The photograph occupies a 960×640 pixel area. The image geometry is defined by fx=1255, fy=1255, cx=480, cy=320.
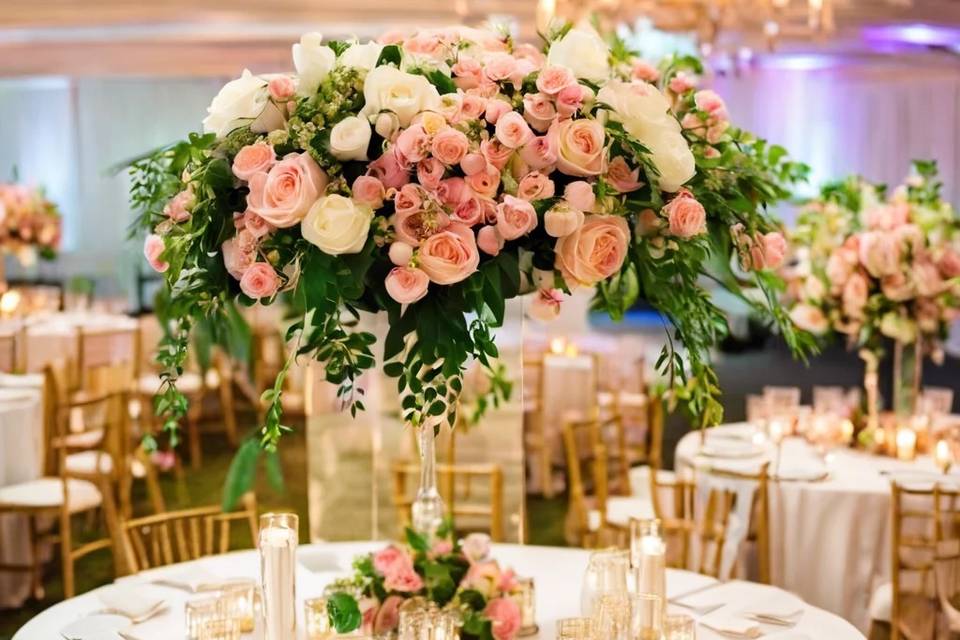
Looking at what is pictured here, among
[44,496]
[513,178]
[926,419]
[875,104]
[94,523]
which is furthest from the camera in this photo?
[875,104]

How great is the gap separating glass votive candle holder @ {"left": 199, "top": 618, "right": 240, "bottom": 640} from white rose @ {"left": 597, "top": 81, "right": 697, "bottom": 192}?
1120mm

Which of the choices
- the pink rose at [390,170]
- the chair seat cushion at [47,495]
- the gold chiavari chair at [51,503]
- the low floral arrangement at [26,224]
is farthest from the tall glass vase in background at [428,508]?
the low floral arrangement at [26,224]

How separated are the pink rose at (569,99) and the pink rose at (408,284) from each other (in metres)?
0.35

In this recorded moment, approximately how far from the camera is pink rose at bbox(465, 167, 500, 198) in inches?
76.4

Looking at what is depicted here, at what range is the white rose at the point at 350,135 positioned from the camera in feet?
6.34

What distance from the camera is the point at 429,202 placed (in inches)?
75.7

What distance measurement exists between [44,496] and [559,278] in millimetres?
3825

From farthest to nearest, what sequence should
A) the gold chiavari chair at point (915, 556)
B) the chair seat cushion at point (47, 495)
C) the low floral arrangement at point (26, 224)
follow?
the low floral arrangement at point (26, 224), the chair seat cushion at point (47, 495), the gold chiavari chair at point (915, 556)

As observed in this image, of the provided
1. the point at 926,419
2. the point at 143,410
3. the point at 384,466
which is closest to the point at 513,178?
the point at 384,466

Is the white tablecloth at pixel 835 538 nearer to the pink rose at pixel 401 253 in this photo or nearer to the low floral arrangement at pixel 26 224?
the pink rose at pixel 401 253

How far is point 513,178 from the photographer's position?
201 cm

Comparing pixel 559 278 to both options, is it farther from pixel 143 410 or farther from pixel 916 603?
pixel 143 410

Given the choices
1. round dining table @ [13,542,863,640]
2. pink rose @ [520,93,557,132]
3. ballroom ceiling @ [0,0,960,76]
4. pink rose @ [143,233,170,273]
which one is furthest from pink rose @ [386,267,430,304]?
ballroom ceiling @ [0,0,960,76]

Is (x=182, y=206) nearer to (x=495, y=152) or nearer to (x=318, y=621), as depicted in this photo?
(x=495, y=152)
